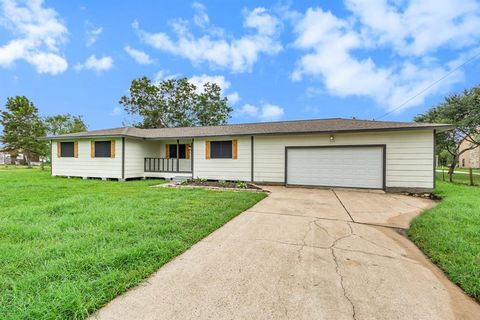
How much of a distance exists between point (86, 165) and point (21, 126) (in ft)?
69.6

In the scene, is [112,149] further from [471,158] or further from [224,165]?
[471,158]

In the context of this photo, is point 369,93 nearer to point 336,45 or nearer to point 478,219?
point 336,45

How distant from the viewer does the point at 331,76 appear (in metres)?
16.4

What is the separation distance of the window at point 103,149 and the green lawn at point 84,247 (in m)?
6.76

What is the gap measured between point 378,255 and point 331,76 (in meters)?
16.1

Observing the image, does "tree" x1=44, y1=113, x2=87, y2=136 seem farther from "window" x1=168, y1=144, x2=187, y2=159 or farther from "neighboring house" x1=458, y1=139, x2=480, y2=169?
"neighboring house" x1=458, y1=139, x2=480, y2=169

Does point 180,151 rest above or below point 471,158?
above

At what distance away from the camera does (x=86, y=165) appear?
39.7 feet

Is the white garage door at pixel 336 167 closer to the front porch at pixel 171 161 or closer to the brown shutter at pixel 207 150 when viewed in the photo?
the brown shutter at pixel 207 150

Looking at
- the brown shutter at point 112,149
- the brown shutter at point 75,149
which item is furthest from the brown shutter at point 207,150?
the brown shutter at point 75,149

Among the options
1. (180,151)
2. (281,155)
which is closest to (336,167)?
(281,155)

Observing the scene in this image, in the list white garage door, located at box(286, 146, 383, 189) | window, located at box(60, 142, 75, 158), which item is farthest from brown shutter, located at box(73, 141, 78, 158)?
white garage door, located at box(286, 146, 383, 189)

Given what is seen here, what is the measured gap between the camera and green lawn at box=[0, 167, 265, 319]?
1.80 m

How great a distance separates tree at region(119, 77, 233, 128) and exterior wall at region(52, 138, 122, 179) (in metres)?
14.3
